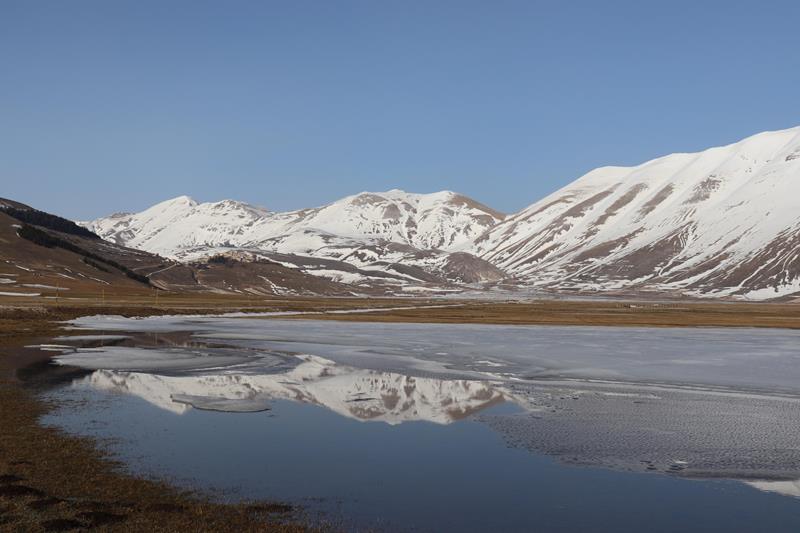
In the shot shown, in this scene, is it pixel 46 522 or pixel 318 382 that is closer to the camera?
pixel 46 522

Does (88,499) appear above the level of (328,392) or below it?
above

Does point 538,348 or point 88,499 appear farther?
point 538,348

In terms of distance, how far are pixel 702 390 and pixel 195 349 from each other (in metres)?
38.2

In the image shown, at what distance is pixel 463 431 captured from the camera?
28.5 m

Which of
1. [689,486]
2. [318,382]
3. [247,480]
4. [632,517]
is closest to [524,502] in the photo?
[632,517]

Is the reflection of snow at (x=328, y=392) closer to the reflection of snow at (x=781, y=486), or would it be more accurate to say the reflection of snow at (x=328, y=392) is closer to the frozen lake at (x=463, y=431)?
the frozen lake at (x=463, y=431)

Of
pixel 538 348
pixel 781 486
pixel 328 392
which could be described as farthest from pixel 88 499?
pixel 538 348

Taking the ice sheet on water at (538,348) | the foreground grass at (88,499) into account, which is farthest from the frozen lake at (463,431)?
the foreground grass at (88,499)

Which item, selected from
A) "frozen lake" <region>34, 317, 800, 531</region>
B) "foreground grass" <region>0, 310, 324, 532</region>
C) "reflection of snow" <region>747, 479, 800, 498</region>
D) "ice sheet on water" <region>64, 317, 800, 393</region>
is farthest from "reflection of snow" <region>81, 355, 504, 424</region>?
"reflection of snow" <region>747, 479, 800, 498</region>

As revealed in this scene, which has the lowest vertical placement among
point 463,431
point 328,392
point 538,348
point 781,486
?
point 328,392

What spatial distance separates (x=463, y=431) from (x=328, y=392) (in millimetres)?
10976

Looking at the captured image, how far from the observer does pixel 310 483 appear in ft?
67.2

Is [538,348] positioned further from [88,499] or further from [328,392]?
[88,499]

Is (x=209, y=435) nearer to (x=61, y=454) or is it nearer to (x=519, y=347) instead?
(x=61, y=454)
